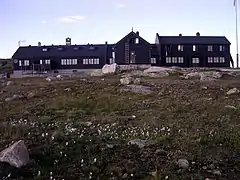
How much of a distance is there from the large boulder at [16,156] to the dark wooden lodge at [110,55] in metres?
72.0

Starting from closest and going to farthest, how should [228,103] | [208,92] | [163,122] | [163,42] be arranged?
[163,122] → [228,103] → [208,92] → [163,42]

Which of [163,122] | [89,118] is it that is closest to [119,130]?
[163,122]

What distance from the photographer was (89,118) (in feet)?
73.3

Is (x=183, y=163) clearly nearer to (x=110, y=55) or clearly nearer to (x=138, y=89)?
(x=138, y=89)

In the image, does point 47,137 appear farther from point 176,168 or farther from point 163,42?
point 163,42

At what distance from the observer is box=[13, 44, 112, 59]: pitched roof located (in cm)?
8769

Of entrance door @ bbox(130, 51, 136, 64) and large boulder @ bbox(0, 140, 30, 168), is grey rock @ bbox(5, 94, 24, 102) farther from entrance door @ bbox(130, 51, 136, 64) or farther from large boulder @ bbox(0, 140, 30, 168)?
entrance door @ bbox(130, 51, 136, 64)

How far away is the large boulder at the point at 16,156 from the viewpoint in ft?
42.8

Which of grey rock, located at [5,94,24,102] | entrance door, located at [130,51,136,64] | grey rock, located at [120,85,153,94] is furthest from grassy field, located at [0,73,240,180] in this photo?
entrance door, located at [130,51,136,64]

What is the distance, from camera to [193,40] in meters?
89.9

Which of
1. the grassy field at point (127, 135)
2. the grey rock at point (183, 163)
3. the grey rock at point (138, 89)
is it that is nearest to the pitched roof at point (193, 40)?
the grey rock at point (138, 89)

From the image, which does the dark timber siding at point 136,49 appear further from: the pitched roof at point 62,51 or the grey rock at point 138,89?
the grey rock at point 138,89

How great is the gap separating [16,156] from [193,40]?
8008 cm

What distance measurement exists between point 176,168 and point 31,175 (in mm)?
4540
